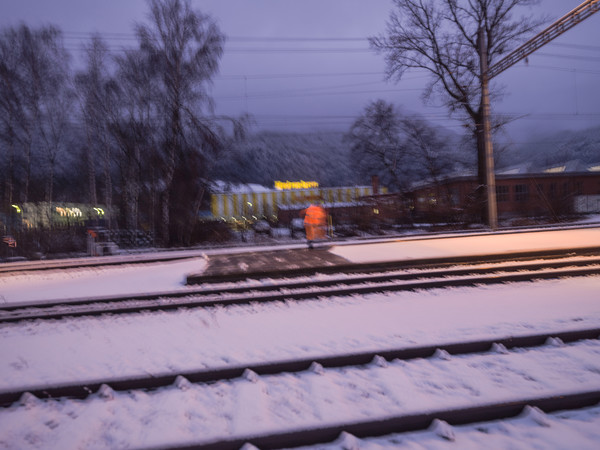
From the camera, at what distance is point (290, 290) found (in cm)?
693

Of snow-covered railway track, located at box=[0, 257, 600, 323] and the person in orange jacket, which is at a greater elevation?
the person in orange jacket

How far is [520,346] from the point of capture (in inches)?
159

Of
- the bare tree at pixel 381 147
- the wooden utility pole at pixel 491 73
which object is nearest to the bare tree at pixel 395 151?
the bare tree at pixel 381 147

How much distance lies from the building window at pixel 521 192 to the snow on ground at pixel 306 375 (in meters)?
31.9

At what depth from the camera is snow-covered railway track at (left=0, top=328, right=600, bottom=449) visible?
8.85 ft

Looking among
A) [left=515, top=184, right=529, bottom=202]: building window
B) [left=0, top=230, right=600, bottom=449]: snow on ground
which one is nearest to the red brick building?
[left=515, top=184, right=529, bottom=202]: building window

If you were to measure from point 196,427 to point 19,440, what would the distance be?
1387mm

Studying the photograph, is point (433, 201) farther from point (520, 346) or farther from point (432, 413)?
point (432, 413)

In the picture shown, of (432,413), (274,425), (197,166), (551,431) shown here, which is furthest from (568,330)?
(197,166)

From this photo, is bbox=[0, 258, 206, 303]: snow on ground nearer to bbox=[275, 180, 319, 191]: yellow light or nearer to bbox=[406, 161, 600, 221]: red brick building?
bbox=[406, 161, 600, 221]: red brick building

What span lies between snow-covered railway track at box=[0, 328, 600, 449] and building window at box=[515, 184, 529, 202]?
35.0 m

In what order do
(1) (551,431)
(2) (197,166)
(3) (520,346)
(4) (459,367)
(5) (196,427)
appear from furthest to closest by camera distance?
(2) (197,166), (3) (520,346), (4) (459,367), (5) (196,427), (1) (551,431)

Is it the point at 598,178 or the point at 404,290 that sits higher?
the point at 598,178

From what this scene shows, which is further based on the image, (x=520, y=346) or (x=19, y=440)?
(x=520, y=346)
